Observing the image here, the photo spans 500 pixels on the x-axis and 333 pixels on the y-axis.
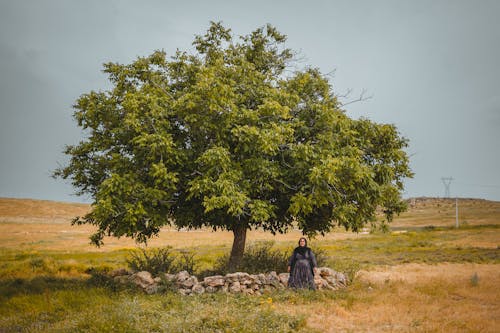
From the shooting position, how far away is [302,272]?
54.8 ft

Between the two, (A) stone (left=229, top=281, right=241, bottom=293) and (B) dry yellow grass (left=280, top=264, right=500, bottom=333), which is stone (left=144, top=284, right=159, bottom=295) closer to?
(A) stone (left=229, top=281, right=241, bottom=293)

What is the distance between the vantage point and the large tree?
15391mm

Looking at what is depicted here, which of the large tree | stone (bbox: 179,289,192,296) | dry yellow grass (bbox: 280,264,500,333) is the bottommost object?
stone (bbox: 179,289,192,296)

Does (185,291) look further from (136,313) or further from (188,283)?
(136,313)

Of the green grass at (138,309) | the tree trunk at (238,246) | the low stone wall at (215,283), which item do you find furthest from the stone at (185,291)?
the tree trunk at (238,246)

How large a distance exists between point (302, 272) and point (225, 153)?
246 inches

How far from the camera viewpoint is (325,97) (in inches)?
735

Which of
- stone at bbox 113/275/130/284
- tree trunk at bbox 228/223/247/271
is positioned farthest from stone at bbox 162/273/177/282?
tree trunk at bbox 228/223/247/271

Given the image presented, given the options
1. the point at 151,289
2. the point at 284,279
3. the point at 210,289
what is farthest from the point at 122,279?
the point at 284,279

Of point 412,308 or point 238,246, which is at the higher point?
point 238,246

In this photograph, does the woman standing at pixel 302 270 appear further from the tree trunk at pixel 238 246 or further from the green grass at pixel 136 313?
the tree trunk at pixel 238 246

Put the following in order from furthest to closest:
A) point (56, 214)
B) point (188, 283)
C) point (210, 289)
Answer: point (56, 214) → point (188, 283) → point (210, 289)

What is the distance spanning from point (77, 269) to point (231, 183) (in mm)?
15740

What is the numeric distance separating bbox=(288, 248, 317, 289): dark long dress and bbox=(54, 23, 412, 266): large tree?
2.05 m
